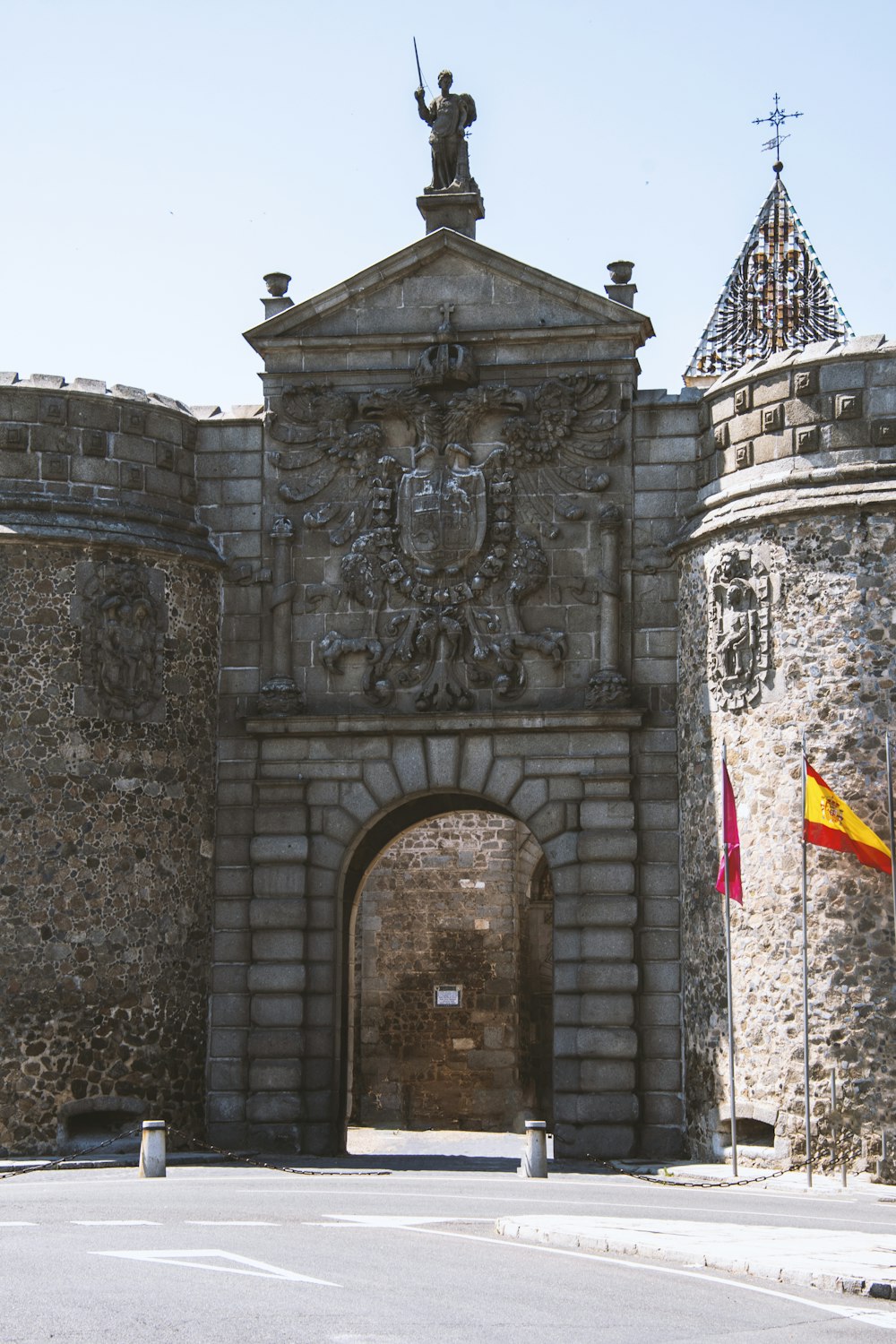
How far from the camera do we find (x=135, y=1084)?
2005cm

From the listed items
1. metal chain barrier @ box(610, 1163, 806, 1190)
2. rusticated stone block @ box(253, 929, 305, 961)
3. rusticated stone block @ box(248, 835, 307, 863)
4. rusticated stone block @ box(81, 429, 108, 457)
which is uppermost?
rusticated stone block @ box(81, 429, 108, 457)

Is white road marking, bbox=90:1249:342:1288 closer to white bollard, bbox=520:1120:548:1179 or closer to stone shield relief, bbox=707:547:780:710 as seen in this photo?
white bollard, bbox=520:1120:548:1179

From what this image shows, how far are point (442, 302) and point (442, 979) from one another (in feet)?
38.3

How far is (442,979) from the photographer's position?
98.0 feet

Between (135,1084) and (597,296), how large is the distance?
8.97m

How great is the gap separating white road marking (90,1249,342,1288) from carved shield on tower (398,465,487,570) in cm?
1123

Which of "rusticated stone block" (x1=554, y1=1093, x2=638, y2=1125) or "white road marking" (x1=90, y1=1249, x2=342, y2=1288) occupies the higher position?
"rusticated stone block" (x1=554, y1=1093, x2=638, y2=1125)

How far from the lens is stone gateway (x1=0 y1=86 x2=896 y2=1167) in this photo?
19531 mm

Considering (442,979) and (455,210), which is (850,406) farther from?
(442,979)

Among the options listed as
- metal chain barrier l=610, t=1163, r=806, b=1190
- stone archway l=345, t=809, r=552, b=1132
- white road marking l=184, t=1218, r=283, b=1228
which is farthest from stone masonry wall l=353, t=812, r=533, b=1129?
white road marking l=184, t=1218, r=283, b=1228

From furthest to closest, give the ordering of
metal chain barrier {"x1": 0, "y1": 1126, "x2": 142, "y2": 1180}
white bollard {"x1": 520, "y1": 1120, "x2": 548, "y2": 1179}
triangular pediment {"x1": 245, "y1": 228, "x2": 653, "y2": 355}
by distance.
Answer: triangular pediment {"x1": 245, "y1": 228, "x2": 653, "y2": 355}
metal chain barrier {"x1": 0, "y1": 1126, "x2": 142, "y2": 1180}
white bollard {"x1": 520, "y1": 1120, "x2": 548, "y2": 1179}

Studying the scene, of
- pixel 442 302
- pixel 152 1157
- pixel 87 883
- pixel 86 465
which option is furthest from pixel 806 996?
pixel 86 465

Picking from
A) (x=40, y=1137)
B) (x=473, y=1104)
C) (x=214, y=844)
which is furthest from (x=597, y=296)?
(x=473, y=1104)

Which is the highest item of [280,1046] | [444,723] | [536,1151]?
[444,723]
